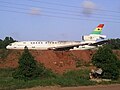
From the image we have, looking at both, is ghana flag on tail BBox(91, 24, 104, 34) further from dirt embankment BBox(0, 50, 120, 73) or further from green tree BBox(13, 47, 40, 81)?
green tree BBox(13, 47, 40, 81)

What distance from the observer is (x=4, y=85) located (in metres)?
21.6

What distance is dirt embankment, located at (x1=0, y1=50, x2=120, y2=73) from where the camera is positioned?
3575cm

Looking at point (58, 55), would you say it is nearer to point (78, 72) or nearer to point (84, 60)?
point (84, 60)

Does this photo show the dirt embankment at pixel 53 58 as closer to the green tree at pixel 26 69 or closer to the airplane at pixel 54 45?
the airplane at pixel 54 45

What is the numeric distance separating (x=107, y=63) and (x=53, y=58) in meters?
14.3

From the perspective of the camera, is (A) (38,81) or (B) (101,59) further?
(B) (101,59)

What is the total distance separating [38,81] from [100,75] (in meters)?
6.66

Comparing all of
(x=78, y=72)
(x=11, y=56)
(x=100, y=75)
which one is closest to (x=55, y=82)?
(x=100, y=75)

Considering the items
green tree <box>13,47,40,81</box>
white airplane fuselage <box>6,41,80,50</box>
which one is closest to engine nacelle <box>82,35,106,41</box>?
white airplane fuselage <box>6,41,80,50</box>

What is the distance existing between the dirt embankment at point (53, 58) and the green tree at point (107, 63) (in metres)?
6.15

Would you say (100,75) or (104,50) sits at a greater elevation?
(104,50)

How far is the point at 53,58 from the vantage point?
4041 centimetres

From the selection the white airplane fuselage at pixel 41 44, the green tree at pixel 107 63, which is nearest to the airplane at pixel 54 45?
the white airplane fuselage at pixel 41 44

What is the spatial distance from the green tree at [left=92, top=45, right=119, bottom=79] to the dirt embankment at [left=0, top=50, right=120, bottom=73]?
6.15m
